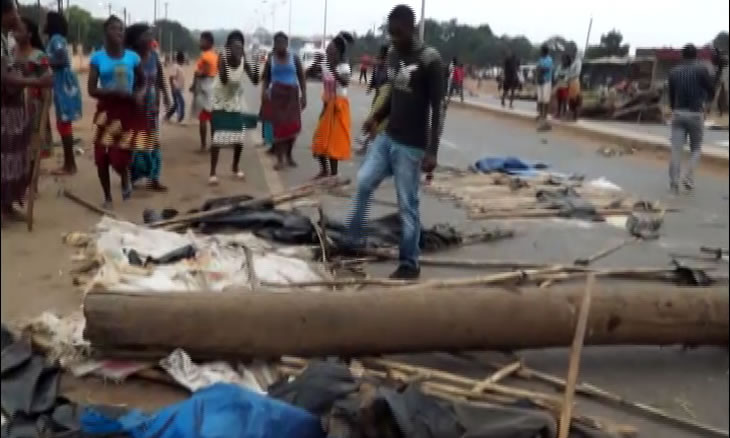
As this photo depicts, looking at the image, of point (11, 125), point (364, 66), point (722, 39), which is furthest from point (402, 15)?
point (722, 39)

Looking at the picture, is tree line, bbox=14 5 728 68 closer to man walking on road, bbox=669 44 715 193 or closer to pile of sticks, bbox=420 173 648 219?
man walking on road, bbox=669 44 715 193

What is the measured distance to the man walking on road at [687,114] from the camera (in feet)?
16.1

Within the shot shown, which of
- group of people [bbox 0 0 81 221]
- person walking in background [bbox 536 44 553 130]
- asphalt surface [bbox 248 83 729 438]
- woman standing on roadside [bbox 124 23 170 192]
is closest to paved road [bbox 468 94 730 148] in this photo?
asphalt surface [bbox 248 83 729 438]

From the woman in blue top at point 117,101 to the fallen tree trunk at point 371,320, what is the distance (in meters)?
1.01

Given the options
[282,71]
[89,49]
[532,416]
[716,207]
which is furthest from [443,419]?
[282,71]

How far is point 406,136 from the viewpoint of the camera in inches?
172

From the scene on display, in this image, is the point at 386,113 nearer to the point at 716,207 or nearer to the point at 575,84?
the point at 716,207

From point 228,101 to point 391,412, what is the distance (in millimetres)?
3857

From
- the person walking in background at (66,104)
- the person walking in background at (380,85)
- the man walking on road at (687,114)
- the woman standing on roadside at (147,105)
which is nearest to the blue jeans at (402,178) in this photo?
the person walking in background at (380,85)

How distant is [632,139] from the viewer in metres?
8.53

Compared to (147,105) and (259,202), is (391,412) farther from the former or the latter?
(259,202)

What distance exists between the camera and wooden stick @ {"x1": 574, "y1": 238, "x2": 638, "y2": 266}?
5.04 metres

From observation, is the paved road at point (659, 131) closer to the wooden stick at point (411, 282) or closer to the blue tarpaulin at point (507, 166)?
the blue tarpaulin at point (507, 166)

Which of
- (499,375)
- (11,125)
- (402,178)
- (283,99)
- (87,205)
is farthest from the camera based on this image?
(283,99)
